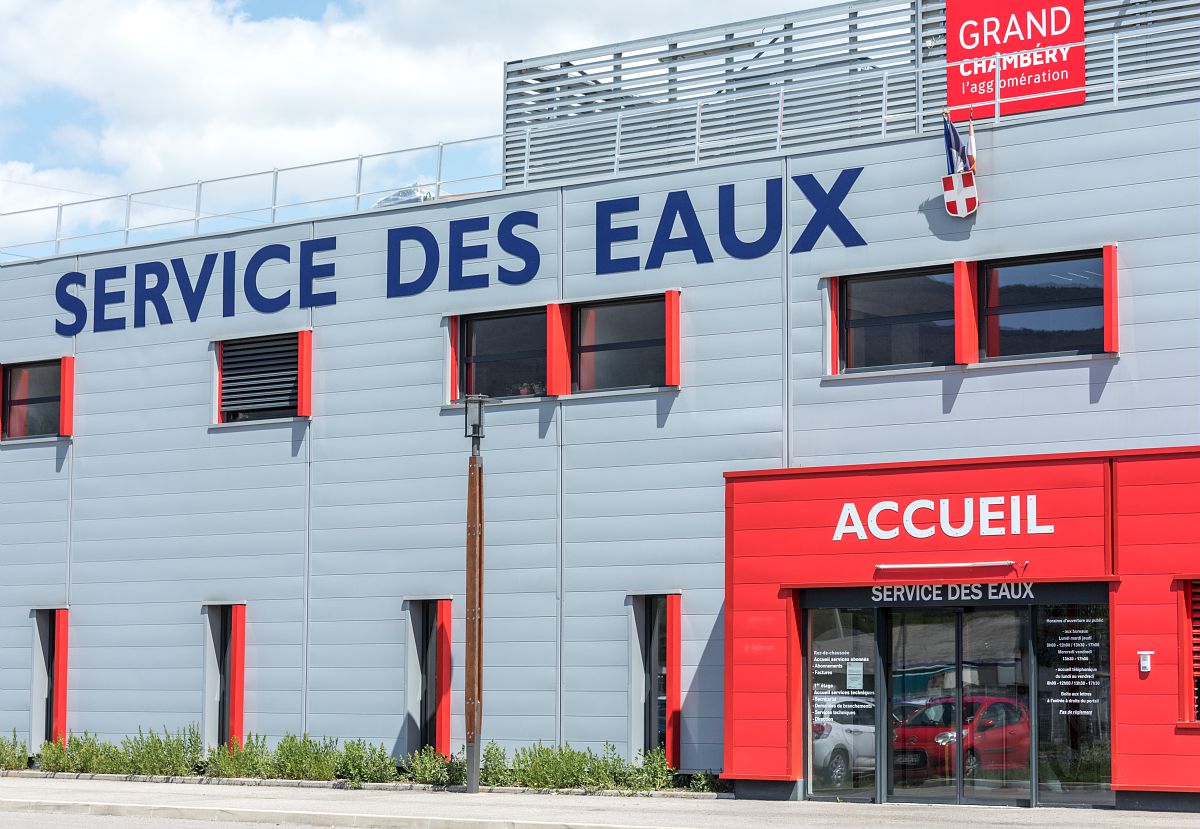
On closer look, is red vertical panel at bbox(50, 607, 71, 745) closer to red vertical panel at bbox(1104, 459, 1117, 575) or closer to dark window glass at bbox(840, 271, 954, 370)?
dark window glass at bbox(840, 271, 954, 370)

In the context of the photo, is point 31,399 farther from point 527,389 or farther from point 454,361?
point 527,389

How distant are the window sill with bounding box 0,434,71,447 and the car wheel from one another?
1435 centimetres

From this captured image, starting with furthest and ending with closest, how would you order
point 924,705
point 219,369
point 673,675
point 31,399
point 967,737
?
point 31,399 → point 219,369 → point 673,675 → point 924,705 → point 967,737

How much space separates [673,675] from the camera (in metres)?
21.9

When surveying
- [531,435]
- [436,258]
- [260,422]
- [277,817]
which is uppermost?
[436,258]

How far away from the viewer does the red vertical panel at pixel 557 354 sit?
2338 cm

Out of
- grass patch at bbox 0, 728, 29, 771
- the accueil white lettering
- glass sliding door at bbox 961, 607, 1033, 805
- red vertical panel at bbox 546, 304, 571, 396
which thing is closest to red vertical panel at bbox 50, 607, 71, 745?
grass patch at bbox 0, 728, 29, 771

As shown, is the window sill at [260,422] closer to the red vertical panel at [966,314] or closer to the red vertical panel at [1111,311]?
the red vertical panel at [966,314]

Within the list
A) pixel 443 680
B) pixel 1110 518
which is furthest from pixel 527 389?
pixel 1110 518

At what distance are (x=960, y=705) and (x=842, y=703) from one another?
4.94 ft

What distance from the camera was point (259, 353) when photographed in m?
26.3

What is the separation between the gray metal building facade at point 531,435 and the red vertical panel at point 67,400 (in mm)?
136

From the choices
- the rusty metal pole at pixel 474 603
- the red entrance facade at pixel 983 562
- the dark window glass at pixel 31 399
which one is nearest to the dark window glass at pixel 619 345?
the rusty metal pole at pixel 474 603

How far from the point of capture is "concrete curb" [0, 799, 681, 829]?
1708 cm
